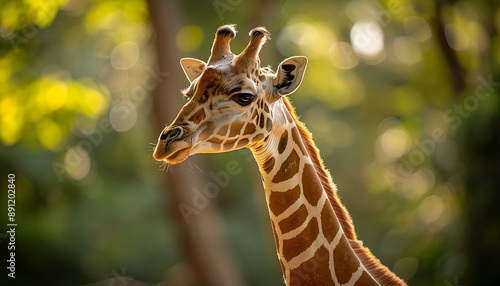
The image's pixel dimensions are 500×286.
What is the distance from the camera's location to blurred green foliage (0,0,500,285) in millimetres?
12142

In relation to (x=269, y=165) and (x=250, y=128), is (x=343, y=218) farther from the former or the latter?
(x=250, y=128)

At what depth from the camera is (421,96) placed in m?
18.3

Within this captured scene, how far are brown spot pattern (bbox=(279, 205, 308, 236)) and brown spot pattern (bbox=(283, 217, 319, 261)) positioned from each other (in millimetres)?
46

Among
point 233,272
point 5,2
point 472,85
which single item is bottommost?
point 233,272

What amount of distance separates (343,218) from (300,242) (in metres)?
0.38

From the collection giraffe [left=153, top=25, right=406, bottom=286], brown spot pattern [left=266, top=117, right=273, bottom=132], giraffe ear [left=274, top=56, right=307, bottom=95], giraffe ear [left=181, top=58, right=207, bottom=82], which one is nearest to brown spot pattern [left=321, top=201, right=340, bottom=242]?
giraffe [left=153, top=25, right=406, bottom=286]

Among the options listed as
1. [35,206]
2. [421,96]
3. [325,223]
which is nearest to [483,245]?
[421,96]

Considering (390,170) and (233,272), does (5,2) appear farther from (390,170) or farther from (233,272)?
(390,170)

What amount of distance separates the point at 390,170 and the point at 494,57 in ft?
24.3

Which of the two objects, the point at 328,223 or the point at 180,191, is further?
the point at 180,191

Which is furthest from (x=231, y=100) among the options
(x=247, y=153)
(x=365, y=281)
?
(x=247, y=153)

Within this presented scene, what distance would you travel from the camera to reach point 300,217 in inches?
162

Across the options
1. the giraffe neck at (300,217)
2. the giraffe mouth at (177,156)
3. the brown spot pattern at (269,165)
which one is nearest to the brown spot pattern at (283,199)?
the giraffe neck at (300,217)

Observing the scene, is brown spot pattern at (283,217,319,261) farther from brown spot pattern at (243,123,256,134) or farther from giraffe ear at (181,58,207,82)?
giraffe ear at (181,58,207,82)
